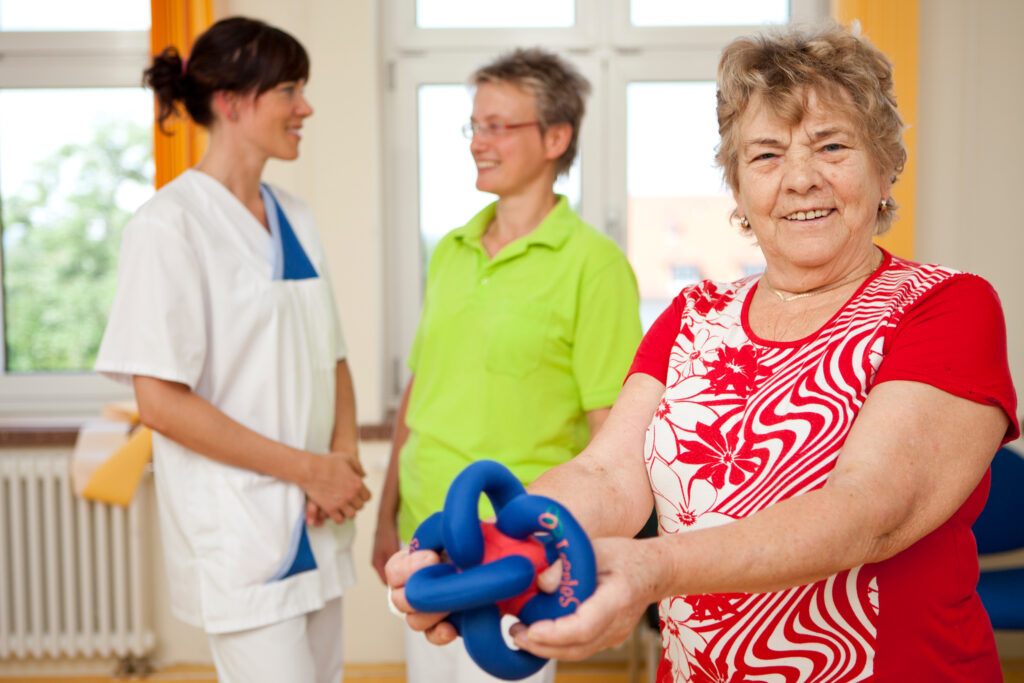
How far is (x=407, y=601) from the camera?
0.80 metres

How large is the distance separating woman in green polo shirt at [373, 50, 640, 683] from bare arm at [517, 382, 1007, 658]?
830mm

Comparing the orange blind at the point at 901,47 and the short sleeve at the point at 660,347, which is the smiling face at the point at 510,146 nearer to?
the short sleeve at the point at 660,347

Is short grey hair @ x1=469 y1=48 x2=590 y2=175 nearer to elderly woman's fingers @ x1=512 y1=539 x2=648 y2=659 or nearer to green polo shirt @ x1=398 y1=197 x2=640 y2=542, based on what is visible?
green polo shirt @ x1=398 y1=197 x2=640 y2=542

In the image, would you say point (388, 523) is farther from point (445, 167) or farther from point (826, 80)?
point (445, 167)

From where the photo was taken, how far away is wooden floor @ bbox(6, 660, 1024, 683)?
10.6 feet

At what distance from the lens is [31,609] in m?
3.23

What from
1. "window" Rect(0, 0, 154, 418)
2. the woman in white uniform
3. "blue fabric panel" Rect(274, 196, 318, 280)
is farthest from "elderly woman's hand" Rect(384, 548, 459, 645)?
"window" Rect(0, 0, 154, 418)

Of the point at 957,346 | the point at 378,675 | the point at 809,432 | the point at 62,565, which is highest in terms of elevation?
the point at 957,346

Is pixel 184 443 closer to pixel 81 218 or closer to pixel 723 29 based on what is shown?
pixel 81 218

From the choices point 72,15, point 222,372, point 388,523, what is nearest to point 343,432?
point 388,523

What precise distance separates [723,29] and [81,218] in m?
2.61

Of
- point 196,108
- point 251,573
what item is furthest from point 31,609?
point 196,108

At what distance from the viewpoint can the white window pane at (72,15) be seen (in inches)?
138

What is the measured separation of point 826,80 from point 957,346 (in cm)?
36
